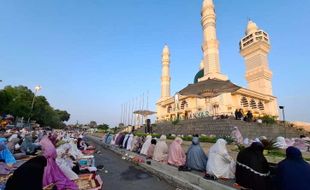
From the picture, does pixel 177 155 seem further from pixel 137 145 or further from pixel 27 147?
pixel 27 147

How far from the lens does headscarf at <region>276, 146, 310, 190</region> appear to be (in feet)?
11.6

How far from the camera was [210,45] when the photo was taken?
37969 millimetres

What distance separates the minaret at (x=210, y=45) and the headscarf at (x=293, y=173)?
1318 inches

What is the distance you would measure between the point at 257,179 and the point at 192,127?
1665 cm

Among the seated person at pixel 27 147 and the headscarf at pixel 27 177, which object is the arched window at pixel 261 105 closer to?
the seated person at pixel 27 147

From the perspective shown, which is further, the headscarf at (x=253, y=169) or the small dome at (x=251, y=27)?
the small dome at (x=251, y=27)

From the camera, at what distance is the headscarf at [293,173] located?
3.53 metres

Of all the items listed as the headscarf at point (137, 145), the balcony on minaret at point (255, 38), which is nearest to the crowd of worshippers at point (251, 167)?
the headscarf at point (137, 145)

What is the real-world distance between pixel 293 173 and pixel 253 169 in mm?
1015

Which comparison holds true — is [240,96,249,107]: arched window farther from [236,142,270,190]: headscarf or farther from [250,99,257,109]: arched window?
[236,142,270,190]: headscarf

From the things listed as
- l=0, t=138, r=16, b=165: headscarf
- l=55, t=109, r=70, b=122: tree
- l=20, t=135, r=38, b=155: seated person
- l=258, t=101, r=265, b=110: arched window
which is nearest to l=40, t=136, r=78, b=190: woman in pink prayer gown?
l=0, t=138, r=16, b=165: headscarf

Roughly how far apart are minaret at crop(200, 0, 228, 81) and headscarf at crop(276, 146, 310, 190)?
33.5 meters

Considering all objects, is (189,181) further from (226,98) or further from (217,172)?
(226,98)

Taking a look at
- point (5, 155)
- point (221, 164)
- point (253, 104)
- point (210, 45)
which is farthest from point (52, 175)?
point (253, 104)
